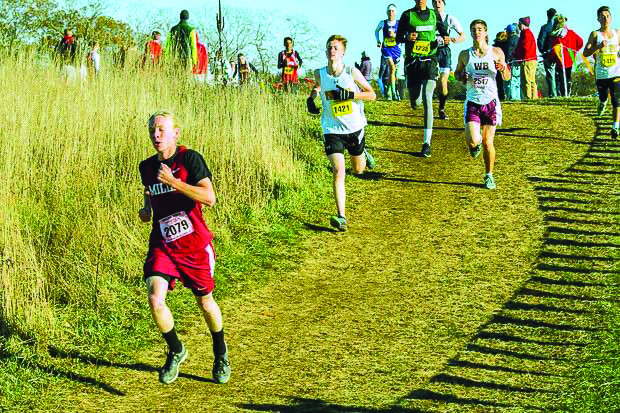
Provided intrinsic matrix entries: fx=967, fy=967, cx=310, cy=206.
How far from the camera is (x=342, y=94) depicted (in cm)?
1035

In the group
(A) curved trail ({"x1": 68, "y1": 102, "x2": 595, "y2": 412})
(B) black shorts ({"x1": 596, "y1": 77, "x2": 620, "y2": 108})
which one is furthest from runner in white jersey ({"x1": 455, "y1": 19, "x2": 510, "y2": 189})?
(B) black shorts ({"x1": 596, "y1": 77, "x2": 620, "y2": 108})

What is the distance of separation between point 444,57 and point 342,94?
558 centimetres

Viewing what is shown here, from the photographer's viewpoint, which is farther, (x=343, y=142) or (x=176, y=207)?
(x=343, y=142)

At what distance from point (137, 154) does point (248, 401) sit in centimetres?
515

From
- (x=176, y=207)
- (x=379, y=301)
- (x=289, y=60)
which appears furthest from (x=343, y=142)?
(x=289, y=60)

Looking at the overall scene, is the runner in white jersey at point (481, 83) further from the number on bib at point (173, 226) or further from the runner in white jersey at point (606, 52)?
the number on bib at point (173, 226)

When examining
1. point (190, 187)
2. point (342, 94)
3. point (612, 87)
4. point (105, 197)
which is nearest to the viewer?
point (190, 187)

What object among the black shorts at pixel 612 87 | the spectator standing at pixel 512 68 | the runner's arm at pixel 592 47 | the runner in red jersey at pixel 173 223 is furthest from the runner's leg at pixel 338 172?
the spectator standing at pixel 512 68

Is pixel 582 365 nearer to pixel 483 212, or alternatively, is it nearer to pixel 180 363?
pixel 180 363

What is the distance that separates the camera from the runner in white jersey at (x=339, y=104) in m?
10.3

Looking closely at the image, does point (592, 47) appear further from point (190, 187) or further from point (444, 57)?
point (190, 187)

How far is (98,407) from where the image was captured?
6.60 meters

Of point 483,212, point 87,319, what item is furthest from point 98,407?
point 483,212

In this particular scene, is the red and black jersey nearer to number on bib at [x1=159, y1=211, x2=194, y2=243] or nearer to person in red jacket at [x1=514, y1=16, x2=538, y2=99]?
number on bib at [x1=159, y1=211, x2=194, y2=243]
